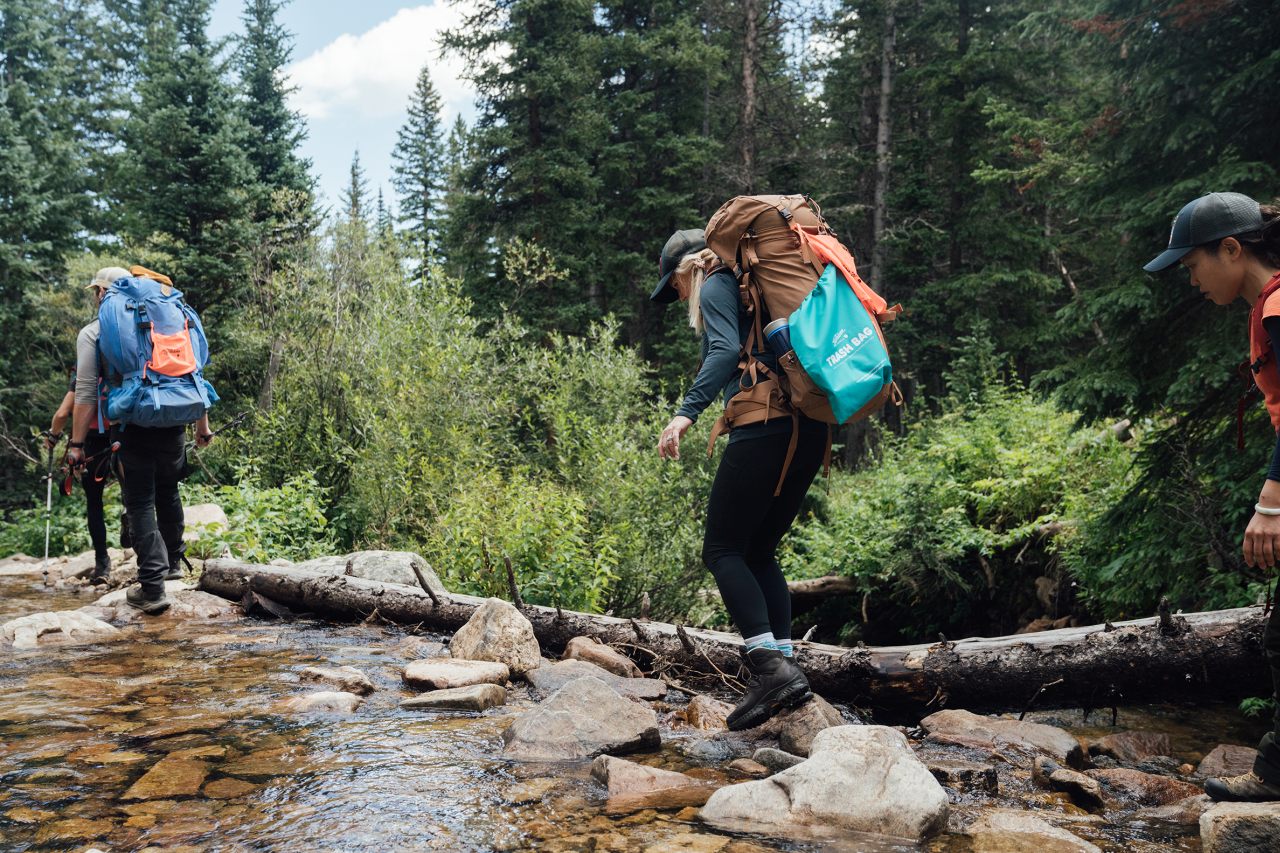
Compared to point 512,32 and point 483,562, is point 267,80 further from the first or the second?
point 483,562

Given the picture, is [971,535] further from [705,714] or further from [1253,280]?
[1253,280]

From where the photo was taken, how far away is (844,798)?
3.04 m

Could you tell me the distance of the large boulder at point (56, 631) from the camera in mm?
5895

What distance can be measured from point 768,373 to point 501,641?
8.41ft

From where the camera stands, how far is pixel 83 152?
31469 millimetres

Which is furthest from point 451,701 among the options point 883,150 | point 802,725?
point 883,150

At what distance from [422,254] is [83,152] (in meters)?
25.1

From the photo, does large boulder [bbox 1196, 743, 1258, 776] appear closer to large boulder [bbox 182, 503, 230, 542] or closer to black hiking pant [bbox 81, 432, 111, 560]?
black hiking pant [bbox 81, 432, 111, 560]

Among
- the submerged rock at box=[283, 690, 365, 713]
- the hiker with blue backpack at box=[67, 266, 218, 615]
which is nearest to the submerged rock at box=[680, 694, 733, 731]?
the submerged rock at box=[283, 690, 365, 713]

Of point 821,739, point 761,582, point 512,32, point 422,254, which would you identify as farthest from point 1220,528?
point 512,32

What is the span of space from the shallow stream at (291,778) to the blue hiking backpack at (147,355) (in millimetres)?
1777

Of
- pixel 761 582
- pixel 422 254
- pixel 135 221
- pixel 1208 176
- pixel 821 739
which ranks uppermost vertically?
pixel 135 221

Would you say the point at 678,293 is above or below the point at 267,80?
below

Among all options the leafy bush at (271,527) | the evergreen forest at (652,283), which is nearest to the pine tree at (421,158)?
the evergreen forest at (652,283)
